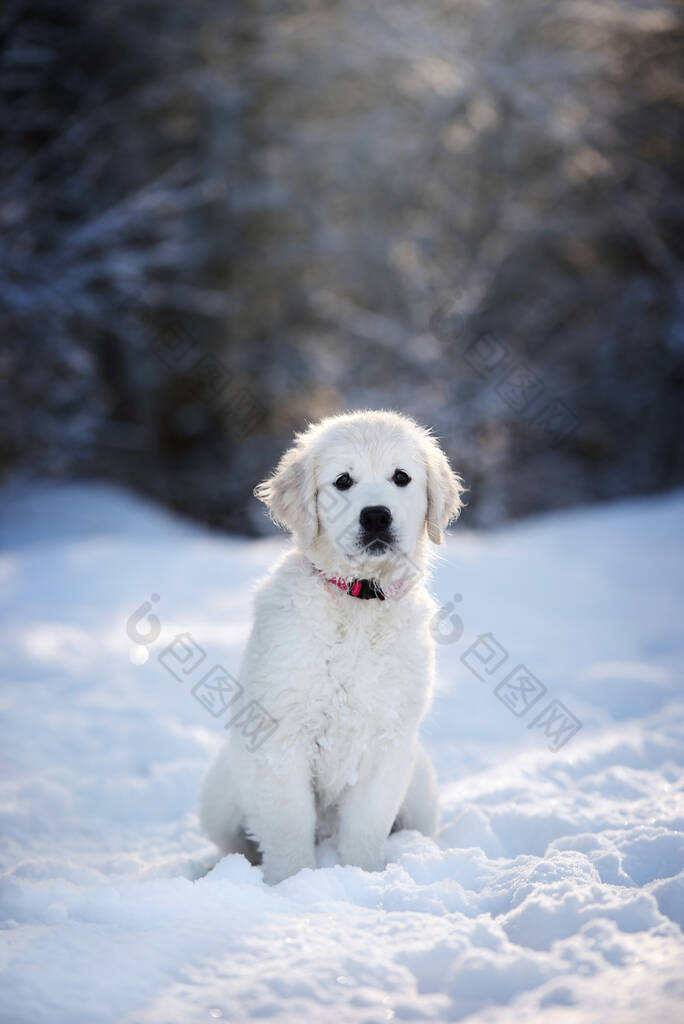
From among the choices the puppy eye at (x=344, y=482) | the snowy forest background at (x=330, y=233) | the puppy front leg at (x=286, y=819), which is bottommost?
the puppy front leg at (x=286, y=819)

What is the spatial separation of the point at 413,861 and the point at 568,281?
532 inches

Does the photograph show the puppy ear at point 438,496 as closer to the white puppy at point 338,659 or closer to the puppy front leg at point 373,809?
the white puppy at point 338,659

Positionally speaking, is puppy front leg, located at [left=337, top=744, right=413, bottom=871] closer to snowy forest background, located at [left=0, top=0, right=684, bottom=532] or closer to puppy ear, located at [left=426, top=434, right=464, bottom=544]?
puppy ear, located at [left=426, top=434, right=464, bottom=544]

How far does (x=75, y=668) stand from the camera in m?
4.91

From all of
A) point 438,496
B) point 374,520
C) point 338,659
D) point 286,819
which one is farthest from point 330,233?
point 286,819

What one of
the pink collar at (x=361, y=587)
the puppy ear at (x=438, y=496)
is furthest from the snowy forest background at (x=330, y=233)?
the pink collar at (x=361, y=587)

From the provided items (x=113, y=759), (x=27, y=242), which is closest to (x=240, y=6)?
(x=27, y=242)

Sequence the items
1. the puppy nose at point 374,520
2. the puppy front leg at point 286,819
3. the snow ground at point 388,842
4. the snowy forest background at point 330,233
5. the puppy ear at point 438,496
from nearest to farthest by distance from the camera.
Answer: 1. the snow ground at point 388,842
2. the puppy front leg at point 286,819
3. the puppy nose at point 374,520
4. the puppy ear at point 438,496
5. the snowy forest background at point 330,233

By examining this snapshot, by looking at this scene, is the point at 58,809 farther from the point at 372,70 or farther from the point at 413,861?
the point at 372,70

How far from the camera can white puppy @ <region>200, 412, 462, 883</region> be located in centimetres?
249

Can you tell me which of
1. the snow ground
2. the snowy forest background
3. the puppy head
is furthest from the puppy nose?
the snowy forest background

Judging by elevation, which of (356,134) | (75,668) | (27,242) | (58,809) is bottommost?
(58,809)

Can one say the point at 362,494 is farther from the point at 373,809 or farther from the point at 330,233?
the point at 330,233

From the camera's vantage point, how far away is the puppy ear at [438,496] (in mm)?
2891
